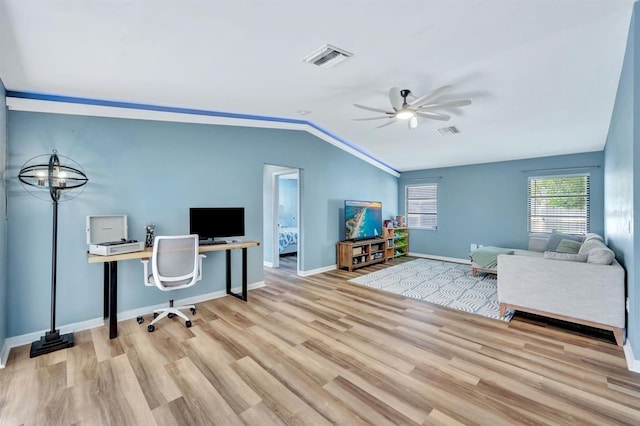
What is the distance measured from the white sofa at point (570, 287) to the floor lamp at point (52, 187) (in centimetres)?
462

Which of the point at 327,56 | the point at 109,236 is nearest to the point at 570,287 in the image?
the point at 327,56

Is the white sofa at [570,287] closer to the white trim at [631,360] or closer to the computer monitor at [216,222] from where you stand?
the white trim at [631,360]

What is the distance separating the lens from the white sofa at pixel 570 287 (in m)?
2.69

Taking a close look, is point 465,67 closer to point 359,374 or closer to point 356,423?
point 359,374

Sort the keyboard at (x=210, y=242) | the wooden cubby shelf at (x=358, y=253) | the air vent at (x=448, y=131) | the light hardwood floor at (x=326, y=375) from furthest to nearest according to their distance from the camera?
1. the wooden cubby shelf at (x=358, y=253)
2. the air vent at (x=448, y=131)
3. the keyboard at (x=210, y=242)
4. the light hardwood floor at (x=326, y=375)

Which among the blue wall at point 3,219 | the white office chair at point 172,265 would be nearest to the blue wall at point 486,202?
the white office chair at point 172,265

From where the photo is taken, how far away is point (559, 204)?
574 centimetres

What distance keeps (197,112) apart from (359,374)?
361 centimetres

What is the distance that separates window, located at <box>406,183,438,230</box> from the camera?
24.5 feet

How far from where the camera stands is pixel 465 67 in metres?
2.84

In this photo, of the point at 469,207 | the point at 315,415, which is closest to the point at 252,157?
the point at 315,415

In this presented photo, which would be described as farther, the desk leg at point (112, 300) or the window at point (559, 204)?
the window at point (559, 204)

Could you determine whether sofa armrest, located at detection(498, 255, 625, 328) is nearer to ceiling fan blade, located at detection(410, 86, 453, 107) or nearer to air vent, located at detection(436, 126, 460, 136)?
ceiling fan blade, located at detection(410, 86, 453, 107)

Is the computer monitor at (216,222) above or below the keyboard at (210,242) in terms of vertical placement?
above
